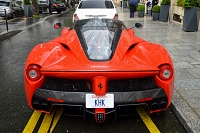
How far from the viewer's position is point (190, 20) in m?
10.5

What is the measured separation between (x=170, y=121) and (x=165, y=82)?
766mm

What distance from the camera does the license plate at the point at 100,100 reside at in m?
2.79

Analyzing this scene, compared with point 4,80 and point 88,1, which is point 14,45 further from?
point 4,80

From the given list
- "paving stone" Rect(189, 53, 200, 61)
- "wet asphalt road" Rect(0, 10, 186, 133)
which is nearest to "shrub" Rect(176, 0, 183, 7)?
"paving stone" Rect(189, 53, 200, 61)

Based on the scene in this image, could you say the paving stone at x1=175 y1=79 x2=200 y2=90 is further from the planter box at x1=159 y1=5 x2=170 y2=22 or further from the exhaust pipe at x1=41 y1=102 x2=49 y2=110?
the planter box at x1=159 y1=5 x2=170 y2=22

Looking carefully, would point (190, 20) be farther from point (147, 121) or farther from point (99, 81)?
point (99, 81)

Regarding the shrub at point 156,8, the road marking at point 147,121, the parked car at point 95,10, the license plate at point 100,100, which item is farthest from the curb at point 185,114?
the shrub at point 156,8

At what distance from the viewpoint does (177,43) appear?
27.2ft

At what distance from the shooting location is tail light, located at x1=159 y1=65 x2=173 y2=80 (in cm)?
293

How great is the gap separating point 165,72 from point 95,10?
7363 mm

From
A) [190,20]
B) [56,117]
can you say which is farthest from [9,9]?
[56,117]

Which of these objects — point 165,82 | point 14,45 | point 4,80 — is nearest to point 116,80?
point 165,82

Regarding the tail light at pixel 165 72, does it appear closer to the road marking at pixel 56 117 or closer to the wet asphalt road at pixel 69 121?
the wet asphalt road at pixel 69 121

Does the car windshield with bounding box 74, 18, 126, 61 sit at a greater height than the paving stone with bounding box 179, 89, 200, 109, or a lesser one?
greater
